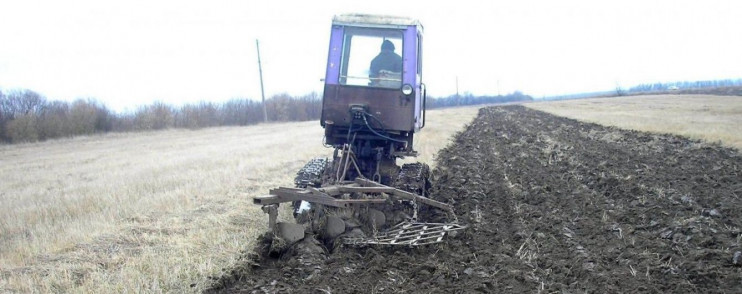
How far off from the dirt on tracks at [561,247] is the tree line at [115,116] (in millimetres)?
36765

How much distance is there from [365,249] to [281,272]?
0.98 meters

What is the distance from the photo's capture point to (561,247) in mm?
5703

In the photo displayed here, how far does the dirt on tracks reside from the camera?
4.76 metres

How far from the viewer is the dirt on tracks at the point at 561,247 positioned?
4.76 metres

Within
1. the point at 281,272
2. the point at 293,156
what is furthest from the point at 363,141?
the point at 293,156

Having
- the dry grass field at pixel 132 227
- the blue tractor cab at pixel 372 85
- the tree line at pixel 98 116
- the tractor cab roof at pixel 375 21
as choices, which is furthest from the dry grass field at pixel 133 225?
the tree line at pixel 98 116

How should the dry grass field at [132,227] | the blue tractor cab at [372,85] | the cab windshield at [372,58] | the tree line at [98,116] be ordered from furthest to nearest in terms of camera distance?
the tree line at [98,116]
the cab windshield at [372,58]
the blue tractor cab at [372,85]
the dry grass field at [132,227]

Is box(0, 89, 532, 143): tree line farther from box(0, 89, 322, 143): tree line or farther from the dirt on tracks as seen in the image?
the dirt on tracks

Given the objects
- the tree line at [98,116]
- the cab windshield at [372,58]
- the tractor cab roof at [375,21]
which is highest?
the tractor cab roof at [375,21]

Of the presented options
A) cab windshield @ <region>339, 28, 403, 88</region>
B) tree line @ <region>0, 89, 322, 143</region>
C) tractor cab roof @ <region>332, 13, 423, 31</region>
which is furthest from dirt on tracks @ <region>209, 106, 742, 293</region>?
tree line @ <region>0, 89, 322, 143</region>

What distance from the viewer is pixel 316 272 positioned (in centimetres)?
512

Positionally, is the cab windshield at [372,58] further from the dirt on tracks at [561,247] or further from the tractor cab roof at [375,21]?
the dirt on tracks at [561,247]

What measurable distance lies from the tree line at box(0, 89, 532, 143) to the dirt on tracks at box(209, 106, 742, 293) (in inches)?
1447

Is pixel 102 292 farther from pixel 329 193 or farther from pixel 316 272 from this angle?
pixel 329 193
